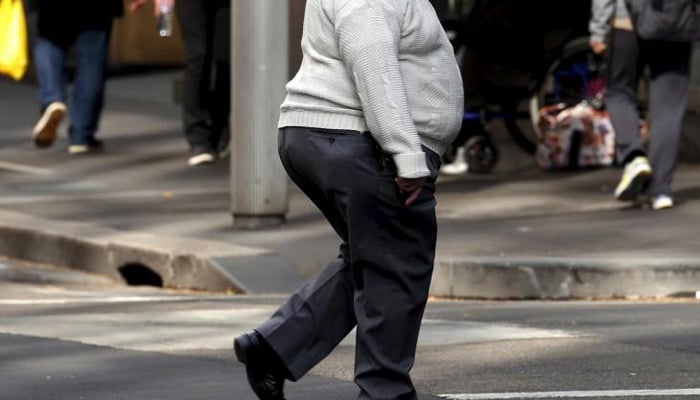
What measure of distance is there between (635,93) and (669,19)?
2.11ft

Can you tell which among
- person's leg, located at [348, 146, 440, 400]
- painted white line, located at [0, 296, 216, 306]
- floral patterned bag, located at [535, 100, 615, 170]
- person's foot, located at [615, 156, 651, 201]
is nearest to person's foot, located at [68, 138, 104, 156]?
floral patterned bag, located at [535, 100, 615, 170]

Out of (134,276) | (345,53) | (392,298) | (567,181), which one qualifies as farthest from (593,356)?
(567,181)

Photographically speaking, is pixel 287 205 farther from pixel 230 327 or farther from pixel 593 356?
pixel 593 356

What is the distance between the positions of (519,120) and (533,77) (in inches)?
28.6

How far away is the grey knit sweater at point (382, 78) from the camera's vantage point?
521 cm

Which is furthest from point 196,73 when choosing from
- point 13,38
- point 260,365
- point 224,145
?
point 260,365

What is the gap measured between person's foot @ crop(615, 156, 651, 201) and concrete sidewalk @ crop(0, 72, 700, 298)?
0.40 feet

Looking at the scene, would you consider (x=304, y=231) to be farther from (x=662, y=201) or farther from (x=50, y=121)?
(x=50, y=121)

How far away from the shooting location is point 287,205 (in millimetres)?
10500

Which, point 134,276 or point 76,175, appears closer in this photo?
point 134,276

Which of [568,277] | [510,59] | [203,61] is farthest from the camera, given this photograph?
[203,61]

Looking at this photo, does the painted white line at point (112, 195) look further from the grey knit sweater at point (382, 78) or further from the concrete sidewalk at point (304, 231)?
the grey knit sweater at point (382, 78)

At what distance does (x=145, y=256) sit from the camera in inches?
384

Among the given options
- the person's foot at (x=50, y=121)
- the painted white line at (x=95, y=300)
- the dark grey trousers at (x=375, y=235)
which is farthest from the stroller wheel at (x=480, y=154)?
the dark grey trousers at (x=375, y=235)
